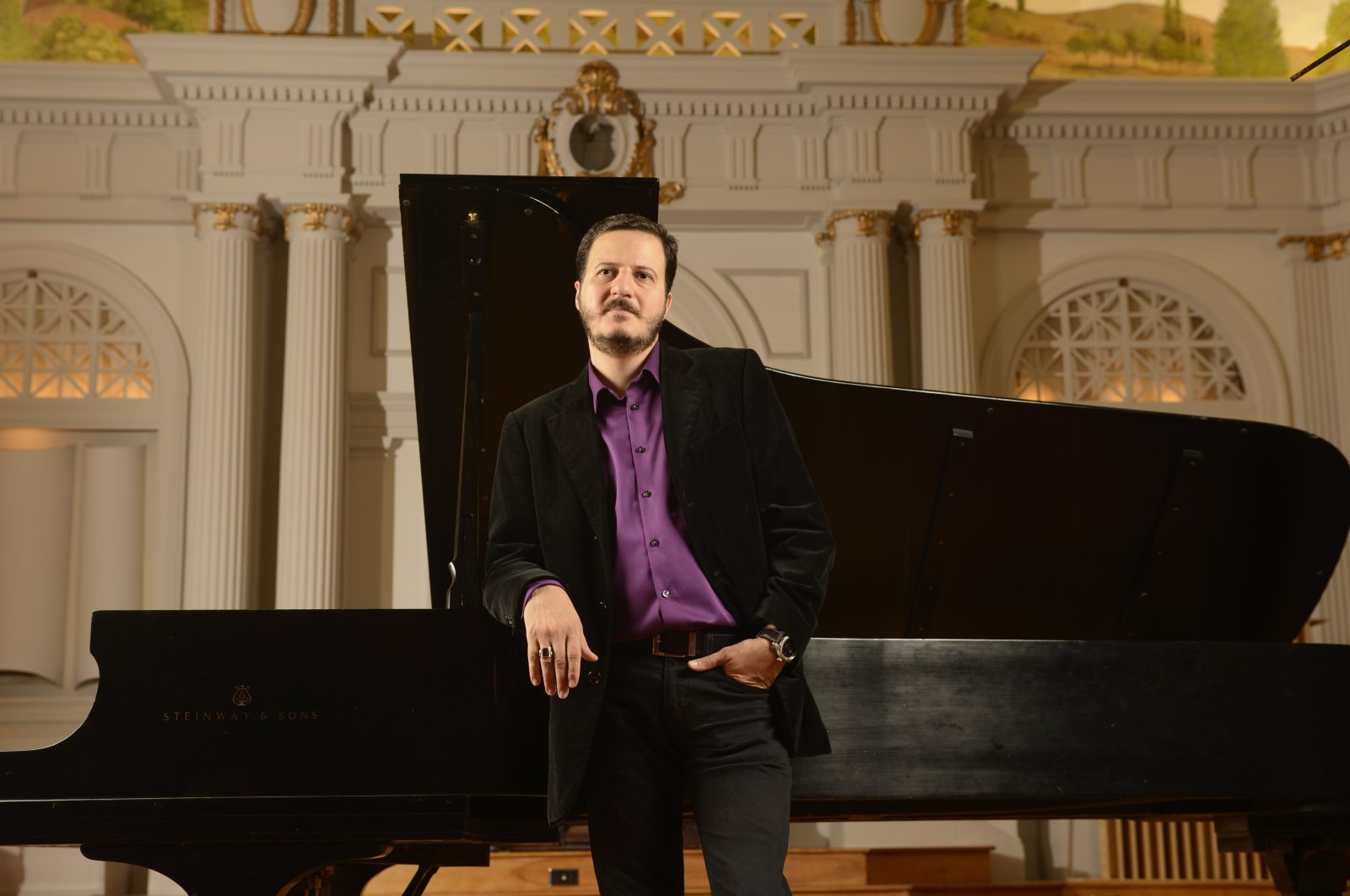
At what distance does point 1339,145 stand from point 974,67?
1962 mm

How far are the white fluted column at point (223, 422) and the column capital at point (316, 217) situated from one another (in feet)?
0.49

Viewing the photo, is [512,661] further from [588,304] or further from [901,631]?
[901,631]

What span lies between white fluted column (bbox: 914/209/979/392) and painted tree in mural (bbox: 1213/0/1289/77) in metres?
1.99

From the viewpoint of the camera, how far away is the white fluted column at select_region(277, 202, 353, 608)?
603 cm

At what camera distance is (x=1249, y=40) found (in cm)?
731

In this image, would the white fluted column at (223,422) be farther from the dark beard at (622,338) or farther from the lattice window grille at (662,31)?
the dark beard at (622,338)

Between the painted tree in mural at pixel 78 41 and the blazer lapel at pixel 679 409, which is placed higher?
the painted tree in mural at pixel 78 41

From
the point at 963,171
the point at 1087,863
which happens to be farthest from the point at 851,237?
the point at 1087,863

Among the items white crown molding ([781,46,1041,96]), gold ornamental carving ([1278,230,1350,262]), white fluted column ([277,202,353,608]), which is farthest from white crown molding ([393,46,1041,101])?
gold ornamental carving ([1278,230,1350,262])

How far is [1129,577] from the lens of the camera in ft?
11.8

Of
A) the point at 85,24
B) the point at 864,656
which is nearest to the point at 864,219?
the point at 85,24

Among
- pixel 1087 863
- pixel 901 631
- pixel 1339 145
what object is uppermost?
pixel 1339 145

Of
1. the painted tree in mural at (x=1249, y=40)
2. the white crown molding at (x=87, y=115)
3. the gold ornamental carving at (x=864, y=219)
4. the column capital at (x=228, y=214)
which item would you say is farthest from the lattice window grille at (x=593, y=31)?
the painted tree in mural at (x=1249, y=40)

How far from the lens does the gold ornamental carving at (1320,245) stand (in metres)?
6.76
